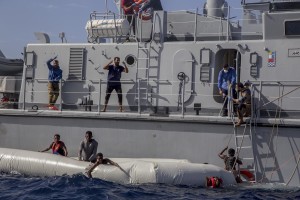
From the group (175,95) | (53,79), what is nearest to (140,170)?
(175,95)

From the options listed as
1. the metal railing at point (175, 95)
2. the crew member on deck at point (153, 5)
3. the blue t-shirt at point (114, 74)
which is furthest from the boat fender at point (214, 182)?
the crew member on deck at point (153, 5)

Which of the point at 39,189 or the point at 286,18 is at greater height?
the point at 286,18

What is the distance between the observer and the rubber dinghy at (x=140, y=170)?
511 inches

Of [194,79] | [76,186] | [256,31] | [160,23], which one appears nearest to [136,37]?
[160,23]

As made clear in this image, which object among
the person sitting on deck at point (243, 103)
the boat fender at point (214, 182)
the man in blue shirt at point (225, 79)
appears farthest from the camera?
the man in blue shirt at point (225, 79)

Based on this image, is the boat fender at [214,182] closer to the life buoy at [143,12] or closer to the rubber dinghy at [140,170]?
the rubber dinghy at [140,170]

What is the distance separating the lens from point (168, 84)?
15.6 metres

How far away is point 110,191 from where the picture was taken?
1198 cm

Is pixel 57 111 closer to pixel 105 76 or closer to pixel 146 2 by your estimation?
pixel 105 76

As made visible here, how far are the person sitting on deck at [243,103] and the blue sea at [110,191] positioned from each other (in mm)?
1569

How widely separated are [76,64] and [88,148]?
10.1ft

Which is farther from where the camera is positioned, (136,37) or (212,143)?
(136,37)

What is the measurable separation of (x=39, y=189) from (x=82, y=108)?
4.36m

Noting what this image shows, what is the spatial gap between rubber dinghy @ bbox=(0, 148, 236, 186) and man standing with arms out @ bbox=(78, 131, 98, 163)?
44 centimetres
